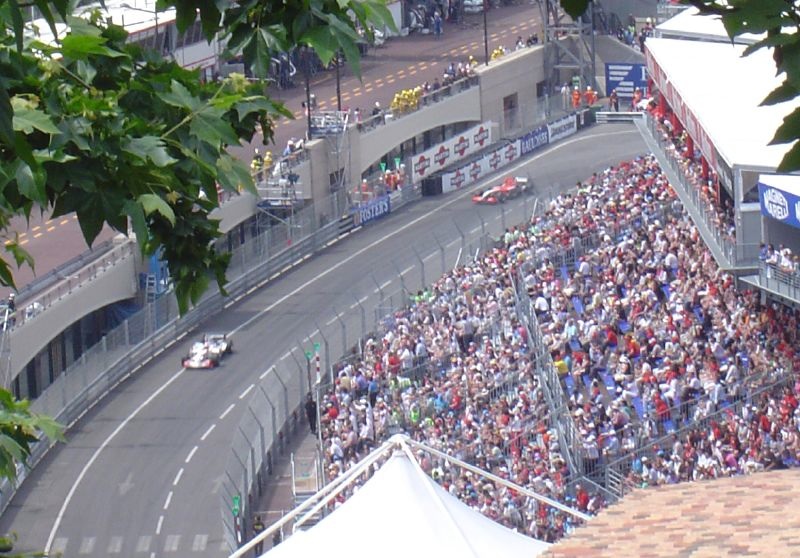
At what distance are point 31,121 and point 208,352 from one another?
34.0 metres

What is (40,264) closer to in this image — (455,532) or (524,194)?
(524,194)

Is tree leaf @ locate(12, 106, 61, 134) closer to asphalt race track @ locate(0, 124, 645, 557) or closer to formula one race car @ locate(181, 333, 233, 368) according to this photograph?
asphalt race track @ locate(0, 124, 645, 557)

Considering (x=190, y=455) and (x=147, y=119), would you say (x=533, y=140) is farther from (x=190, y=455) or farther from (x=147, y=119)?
(x=147, y=119)

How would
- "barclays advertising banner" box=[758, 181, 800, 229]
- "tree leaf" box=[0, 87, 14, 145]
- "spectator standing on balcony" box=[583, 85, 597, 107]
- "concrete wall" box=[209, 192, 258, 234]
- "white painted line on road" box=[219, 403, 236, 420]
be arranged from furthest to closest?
"spectator standing on balcony" box=[583, 85, 597, 107], "concrete wall" box=[209, 192, 258, 234], "white painted line on road" box=[219, 403, 236, 420], "barclays advertising banner" box=[758, 181, 800, 229], "tree leaf" box=[0, 87, 14, 145]

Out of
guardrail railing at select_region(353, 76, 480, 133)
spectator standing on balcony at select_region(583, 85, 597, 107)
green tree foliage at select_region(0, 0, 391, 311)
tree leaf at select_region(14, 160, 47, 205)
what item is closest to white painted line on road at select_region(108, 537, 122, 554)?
green tree foliage at select_region(0, 0, 391, 311)

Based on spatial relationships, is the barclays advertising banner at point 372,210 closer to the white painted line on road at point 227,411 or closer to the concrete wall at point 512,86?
the concrete wall at point 512,86

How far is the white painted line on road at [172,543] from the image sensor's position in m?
30.5

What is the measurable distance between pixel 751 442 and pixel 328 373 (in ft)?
40.7

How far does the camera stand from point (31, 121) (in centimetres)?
707

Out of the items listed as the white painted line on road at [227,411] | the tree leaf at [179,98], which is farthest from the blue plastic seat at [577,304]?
the tree leaf at [179,98]

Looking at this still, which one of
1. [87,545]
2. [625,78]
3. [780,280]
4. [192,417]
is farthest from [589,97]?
[87,545]

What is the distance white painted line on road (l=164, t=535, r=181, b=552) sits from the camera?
30.5 m

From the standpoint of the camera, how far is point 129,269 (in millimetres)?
43781

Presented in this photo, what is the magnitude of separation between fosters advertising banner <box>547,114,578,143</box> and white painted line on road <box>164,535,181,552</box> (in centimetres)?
3243
